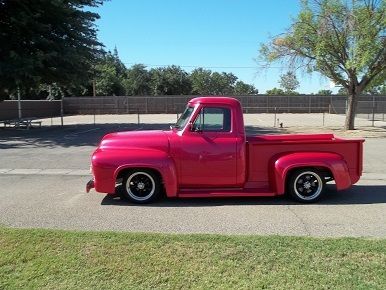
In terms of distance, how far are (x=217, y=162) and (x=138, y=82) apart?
84467mm

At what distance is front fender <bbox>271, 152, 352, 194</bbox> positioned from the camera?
7613 millimetres

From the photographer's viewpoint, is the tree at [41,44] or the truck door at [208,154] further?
the tree at [41,44]

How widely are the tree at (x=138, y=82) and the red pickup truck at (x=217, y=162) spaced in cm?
8269

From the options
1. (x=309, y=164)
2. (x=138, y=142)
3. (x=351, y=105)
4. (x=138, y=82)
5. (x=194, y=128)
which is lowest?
(x=309, y=164)

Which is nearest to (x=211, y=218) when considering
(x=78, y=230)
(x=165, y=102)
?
(x=78, y=230)

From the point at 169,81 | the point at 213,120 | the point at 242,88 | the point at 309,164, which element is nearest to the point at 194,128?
the point at 213,120

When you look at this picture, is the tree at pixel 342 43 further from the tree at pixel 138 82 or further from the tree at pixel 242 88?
the tree at pixel 242 88

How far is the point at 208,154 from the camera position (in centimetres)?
764

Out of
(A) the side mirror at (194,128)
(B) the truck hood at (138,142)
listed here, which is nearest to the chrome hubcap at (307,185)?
(A) the side mirror at (194,128)

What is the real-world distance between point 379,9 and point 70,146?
15.4 meters

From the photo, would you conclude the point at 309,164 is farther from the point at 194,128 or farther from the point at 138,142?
the point at 138,142

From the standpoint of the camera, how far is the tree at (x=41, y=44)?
22.1 m

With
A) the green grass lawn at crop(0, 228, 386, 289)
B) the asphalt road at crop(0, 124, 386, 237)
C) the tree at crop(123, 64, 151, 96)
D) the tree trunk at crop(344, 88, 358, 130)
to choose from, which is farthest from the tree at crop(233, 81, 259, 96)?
the green grass lawn at crop(0, 228, 386, 289)

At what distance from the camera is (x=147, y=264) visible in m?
4.60
